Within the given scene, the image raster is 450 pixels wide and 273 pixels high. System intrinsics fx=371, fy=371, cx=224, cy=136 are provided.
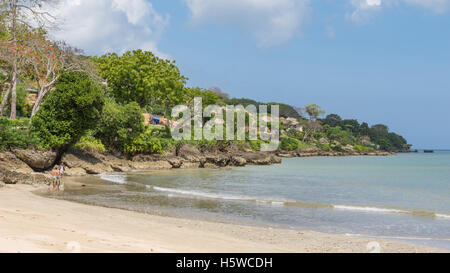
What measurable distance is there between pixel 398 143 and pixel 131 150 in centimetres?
16381

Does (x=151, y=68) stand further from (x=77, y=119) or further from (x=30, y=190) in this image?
(x=30, y=190)

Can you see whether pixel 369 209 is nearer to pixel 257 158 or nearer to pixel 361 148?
pixel 257 158

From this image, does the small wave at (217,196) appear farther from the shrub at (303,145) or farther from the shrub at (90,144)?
the shrub at (303,145)

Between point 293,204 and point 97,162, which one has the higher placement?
point 97,162

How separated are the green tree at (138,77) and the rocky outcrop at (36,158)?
2512 centimetres

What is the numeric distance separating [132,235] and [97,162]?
2603cm

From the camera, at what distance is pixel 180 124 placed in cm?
5894

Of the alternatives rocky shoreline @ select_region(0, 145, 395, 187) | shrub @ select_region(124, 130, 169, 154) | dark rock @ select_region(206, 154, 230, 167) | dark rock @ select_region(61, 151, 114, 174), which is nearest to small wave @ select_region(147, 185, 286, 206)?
rocky shoreline @ select_region(0, 145, 395, 187)

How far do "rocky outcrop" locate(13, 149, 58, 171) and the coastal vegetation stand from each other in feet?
2.98

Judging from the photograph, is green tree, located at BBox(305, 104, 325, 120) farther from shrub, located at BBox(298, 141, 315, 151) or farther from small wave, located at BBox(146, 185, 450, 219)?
small wave, located at BBox(146, 185, 450, 219)

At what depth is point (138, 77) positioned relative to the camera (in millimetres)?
50250

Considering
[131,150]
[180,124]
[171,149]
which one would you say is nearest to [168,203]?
[131,150]

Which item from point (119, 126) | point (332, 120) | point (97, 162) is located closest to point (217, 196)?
point (97, 162)

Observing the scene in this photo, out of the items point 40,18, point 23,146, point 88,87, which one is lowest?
point 23,146
